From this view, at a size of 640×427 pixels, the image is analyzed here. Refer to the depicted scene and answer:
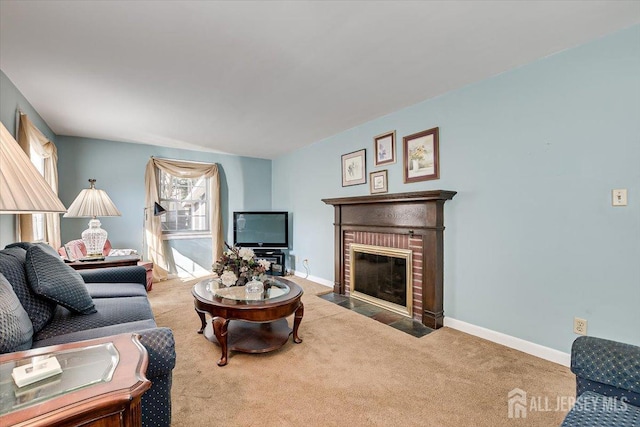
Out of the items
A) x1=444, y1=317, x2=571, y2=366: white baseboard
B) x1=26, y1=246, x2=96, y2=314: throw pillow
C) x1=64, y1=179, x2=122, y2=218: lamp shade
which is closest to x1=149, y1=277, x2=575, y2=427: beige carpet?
x1=444, y1=317, x2=571, y2=366: white baseboard

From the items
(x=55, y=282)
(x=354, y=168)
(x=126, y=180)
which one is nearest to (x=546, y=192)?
(x=354, y=168)

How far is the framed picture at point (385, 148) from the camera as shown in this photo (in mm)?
3500

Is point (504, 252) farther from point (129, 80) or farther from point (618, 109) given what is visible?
point (129, 80)

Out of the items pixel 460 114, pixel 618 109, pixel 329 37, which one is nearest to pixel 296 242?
pixel 460 114

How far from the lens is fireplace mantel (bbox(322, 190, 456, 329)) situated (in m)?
2.89

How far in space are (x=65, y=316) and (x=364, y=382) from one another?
1.88 meters

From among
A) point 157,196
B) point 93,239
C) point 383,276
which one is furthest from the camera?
point 157,196

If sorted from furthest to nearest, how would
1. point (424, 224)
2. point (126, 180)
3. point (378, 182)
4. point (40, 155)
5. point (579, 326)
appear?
point (126, 180) < point (378, 182) < point (40, 155) < point (424, 224) < point (579, 326)

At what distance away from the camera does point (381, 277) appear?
3592 millimetres

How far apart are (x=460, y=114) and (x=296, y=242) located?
344 cm

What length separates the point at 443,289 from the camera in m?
2.96

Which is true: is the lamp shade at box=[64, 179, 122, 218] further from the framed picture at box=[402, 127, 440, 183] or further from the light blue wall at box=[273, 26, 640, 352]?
the light blue wall at box=[273, 26, 640, 352]

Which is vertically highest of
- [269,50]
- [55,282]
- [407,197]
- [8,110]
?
[269,50]

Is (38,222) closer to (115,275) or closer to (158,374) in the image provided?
A: (115,275)
